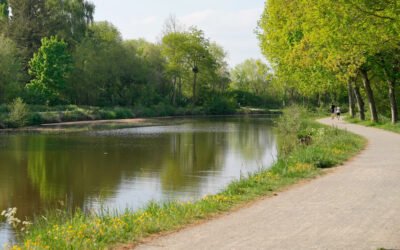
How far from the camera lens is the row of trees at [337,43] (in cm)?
1872

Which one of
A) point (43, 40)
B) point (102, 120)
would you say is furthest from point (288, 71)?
point (43, 40)

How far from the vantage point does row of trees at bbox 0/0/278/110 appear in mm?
58500

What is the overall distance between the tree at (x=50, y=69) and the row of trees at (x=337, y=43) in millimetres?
26327

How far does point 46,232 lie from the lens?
8477mm

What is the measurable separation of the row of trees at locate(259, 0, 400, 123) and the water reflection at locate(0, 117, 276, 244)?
19.5 ft

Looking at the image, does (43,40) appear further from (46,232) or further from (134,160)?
(46,232)

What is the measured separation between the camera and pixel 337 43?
22641 mm

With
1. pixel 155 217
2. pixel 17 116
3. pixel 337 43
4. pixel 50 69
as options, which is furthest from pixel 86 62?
pixel 155 217

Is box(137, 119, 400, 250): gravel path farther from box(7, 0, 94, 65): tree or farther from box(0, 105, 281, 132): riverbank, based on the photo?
box(7, 0, 94, 65): tree

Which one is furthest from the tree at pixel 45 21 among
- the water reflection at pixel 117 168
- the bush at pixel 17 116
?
the water reflection at pixel 117 168

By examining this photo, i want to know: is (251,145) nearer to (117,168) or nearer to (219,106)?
(117,168)

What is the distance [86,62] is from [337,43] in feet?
155

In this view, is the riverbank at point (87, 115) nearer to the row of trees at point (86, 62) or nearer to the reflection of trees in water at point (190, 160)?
the row of trees at point (86, 62)

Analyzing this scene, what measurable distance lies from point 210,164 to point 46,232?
14.2 metres
